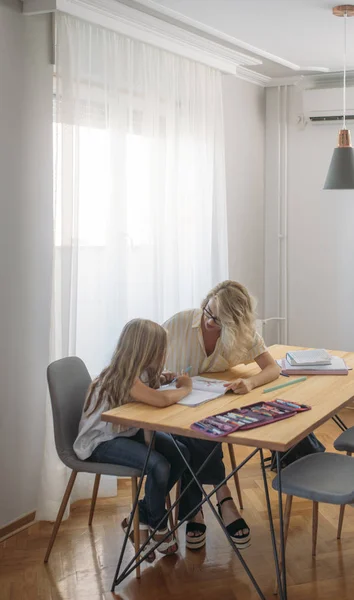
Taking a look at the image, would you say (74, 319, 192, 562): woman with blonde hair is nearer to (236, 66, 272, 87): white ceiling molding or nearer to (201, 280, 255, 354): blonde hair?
(201, 280, 255, 354): blonde hair

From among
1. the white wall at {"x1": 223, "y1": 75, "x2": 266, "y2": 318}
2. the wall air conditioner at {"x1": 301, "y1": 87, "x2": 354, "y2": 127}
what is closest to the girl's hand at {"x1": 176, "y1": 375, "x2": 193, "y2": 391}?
the white wall at {"x1": 223, "y1": 75, "x2": 266, "y2": 318}

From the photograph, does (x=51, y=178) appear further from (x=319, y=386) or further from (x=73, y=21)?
(x=319, y=386)

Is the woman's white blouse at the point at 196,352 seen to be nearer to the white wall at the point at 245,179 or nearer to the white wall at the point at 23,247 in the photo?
the white wall at the point at 23,247

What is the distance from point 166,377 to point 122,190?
1.13m

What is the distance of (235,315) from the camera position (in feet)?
10.7

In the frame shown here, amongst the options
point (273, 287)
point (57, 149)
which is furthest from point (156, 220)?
point (273, 287)

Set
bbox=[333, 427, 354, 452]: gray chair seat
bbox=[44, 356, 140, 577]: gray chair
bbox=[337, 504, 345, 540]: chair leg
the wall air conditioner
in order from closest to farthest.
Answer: bbox=[44, 356, 140, 577]: gray chair
bbox=[333, 427, 354, 452]: gray chair seat
bbox=[337, 504, 345, 540]: chair leg
the wall air conditioner

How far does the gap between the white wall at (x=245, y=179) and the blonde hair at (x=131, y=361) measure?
7.74 ft

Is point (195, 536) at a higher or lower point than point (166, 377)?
lower

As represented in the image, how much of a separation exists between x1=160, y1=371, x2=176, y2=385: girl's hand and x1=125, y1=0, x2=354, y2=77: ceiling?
68.1 inches

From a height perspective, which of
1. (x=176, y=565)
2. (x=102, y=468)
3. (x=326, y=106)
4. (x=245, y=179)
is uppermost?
(x=326, y=106)

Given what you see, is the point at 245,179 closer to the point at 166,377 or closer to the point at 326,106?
the point at 326,106

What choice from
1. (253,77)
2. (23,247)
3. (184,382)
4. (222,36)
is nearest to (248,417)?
(184,382)

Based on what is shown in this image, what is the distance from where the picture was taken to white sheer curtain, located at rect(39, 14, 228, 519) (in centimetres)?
350
